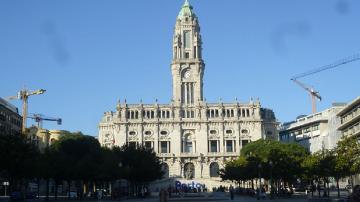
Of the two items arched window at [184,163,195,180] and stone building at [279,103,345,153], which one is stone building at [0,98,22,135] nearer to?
arched window at [184,163,195,180]

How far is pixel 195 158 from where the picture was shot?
163750 mm

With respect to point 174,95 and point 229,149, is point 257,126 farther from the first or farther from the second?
point 174,95

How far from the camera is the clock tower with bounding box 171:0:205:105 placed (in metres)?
171

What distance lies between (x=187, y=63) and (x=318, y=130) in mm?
45639

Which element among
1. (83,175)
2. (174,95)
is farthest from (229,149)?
(83,175)

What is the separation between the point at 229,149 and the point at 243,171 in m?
62.0

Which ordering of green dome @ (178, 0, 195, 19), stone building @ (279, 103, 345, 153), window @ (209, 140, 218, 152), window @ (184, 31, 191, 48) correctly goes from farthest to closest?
1. green dome @ (178, 0, 195, 19)
2. window @ (184, 31, 191, 48)
3. window @ (209, 140, 218, 152)
4. stone building @ (279, 103, 345, 153)

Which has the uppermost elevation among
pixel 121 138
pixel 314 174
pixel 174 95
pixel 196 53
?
pixel 196 53

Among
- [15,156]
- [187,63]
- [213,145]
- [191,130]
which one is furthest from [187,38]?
[15,156]

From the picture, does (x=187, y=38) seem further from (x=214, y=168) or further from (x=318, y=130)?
(x=318, y=130)

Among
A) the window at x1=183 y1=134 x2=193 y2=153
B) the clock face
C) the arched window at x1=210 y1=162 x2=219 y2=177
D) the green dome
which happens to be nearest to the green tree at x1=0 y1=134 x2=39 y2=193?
the arched window at x1=210 y1=162 x2=219 y2=177

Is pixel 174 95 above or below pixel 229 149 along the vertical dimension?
above

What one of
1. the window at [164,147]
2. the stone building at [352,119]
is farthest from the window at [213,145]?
the stone building at [352,119]

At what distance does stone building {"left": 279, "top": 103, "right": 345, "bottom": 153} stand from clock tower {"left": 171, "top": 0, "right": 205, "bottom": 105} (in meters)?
37.7
